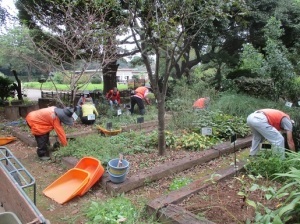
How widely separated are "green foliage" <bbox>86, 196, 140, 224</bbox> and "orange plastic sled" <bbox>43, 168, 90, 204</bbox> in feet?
1.38

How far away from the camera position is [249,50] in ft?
→ 29.7

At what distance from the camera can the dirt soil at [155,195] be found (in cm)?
284

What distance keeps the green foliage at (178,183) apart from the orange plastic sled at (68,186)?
1.25 metres

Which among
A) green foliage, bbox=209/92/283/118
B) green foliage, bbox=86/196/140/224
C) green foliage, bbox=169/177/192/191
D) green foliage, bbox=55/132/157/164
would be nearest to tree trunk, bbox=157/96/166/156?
green foliage, bbox=55/132/157/164

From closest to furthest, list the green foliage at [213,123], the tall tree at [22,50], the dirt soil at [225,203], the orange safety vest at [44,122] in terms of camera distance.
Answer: the dirt soil at [225,203] < the orange safety vest at [44,122] < the green foliage at [213,123] < the tall tree at [22,50]

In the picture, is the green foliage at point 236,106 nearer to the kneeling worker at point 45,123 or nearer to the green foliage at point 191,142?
the green foliage at point 191,142

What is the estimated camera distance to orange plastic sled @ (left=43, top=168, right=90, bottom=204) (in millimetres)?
3617

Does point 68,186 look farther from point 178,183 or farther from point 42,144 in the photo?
point 42,144

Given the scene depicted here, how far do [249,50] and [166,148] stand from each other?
5.62 meters

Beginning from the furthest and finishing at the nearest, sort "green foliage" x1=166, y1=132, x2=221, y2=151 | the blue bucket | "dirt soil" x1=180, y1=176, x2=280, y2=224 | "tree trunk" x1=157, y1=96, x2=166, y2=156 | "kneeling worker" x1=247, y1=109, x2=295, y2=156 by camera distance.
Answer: "green foliage" x1=166, y1=132, x2=221, y2=151 → "tree trunk" x1=157, y1=96, x2=166, y2=156 → "kneeling worker" x1=247, y1=109, x2=295, y2=156 → the blue bucket → "dirt soil" x1=180, y1=176, x2=280, y2=224

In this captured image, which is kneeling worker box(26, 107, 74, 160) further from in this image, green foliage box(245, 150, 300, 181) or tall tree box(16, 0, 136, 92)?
green foliage box(245, 150, 300, 181)

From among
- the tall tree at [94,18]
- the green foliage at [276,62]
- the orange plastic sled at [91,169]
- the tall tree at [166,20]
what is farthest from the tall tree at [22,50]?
the green foliage at [276,62]

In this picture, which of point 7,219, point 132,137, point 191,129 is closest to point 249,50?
point 191,129

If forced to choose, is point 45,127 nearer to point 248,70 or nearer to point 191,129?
point 191,129
